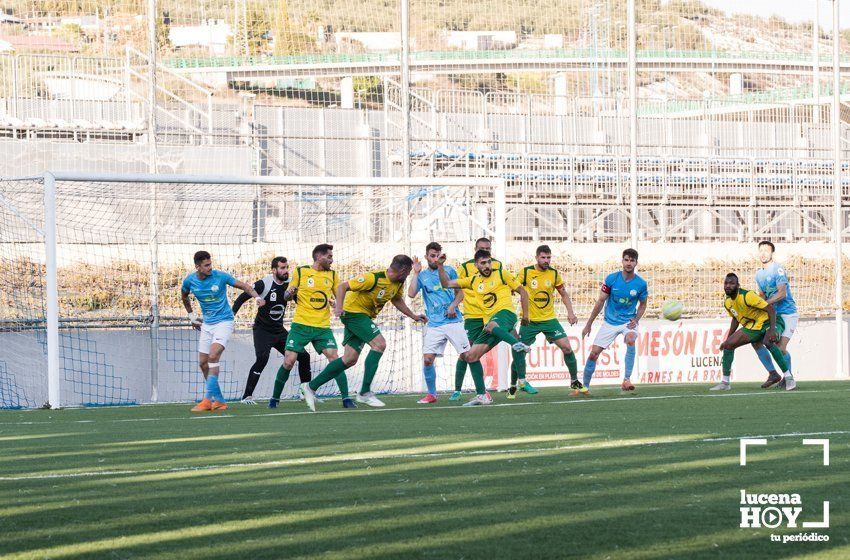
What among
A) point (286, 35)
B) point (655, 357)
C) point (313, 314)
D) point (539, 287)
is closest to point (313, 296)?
point (313, 314)

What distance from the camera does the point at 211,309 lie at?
16.1m

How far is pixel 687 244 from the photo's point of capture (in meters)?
26.5

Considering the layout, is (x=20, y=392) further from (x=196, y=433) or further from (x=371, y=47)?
(x=371, y=47)

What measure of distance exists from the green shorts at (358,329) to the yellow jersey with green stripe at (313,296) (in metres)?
0.35

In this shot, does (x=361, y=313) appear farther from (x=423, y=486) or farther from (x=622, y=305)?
(x=423, y=486)

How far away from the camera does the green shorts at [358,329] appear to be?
1434 centimetres

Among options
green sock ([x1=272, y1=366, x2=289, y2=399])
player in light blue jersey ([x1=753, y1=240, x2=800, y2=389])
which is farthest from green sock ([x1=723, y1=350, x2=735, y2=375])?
green sock ([x1=272, y1=366, x2=289, y2=399])

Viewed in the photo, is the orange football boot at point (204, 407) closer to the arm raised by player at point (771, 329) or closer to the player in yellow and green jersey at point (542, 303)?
the player in yellow and green jersey at point (542, 303)

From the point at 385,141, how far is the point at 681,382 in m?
6.63

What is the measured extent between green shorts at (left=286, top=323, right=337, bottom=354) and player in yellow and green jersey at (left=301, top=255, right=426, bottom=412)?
12.2 inches

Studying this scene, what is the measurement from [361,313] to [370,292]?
1.02ft

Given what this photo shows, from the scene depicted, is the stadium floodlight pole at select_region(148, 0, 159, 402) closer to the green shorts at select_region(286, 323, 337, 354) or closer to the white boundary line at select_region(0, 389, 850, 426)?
the green shorts at select_region(286, 323, 337, 354)

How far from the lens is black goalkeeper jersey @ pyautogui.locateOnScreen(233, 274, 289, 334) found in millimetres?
16750

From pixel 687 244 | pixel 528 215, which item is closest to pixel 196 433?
pixel 528 215
